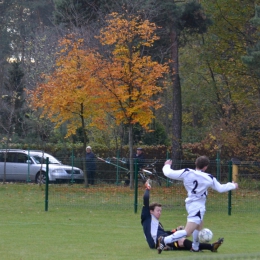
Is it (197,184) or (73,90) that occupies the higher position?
(73,90)

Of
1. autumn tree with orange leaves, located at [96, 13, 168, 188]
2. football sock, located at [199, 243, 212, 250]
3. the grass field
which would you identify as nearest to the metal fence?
the grass field

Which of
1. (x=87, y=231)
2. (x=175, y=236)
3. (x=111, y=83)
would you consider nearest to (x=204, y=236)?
(x=175, y=236)

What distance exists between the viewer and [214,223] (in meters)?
16.7

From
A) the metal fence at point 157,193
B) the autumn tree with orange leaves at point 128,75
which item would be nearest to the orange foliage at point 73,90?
the autumn tree with orange leaves at point 128,75

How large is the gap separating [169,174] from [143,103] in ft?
47.7

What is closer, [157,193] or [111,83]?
[157,193]

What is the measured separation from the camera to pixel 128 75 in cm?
2438

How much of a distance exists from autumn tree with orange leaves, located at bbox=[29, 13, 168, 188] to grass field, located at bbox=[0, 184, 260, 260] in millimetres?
4160

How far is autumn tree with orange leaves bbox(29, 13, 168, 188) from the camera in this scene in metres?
24.4

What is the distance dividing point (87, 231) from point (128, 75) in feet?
35.9

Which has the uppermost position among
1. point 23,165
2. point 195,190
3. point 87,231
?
point 23,165

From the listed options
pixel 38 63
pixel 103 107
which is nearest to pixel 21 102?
pixel 38 63

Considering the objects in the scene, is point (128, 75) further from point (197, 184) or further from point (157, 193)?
point (197, 184)

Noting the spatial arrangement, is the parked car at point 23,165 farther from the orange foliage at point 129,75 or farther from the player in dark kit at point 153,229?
the player in dark kit at point 153,229
